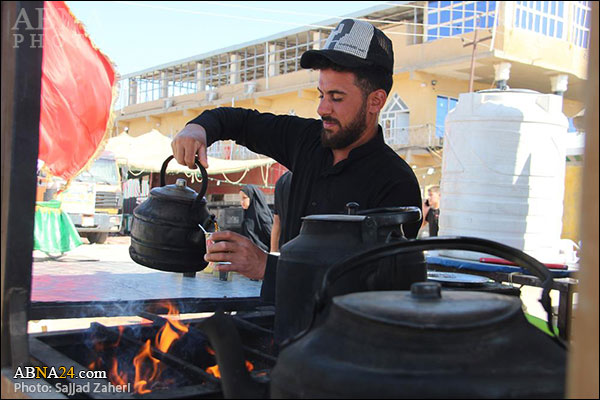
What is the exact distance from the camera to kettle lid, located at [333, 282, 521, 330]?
0.82m

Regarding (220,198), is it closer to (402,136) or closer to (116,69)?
(402,136)

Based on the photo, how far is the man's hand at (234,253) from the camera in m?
1.75

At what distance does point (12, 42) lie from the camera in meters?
1.25

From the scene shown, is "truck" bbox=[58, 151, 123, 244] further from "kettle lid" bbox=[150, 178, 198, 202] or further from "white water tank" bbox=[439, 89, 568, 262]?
"kettle lid" bbox=[150, 178, 198, 202]

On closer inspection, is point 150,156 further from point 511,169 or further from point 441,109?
point 511,169

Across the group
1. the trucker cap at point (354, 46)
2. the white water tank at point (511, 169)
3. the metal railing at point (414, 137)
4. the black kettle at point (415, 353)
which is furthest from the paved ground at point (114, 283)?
the metal railing at point (414, 137)

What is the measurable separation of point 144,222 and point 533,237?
3722 mm

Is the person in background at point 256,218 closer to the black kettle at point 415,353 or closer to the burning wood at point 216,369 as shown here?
the burning wood at point 216,369

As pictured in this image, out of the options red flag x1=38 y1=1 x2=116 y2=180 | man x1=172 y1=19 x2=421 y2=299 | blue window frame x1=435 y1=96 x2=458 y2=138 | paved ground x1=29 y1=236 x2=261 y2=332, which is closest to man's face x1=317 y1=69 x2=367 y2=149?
man x1=172 y1=19 x2=421 y2=299

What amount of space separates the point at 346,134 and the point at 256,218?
727 cm

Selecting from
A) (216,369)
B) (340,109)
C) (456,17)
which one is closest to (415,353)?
(216,369)

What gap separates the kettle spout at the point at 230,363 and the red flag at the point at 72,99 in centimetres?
668

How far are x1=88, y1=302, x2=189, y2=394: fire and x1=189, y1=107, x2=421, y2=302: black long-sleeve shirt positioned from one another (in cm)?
32

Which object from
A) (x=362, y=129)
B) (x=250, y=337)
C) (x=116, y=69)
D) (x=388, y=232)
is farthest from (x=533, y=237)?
(x=116, y=69)
